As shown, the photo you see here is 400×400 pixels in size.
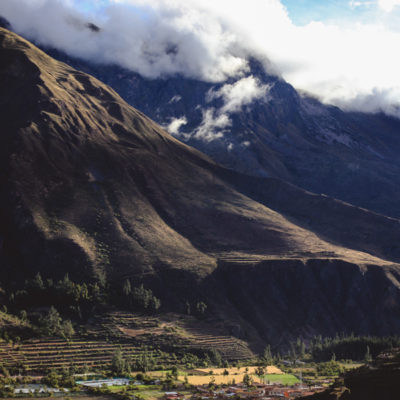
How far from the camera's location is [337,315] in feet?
632

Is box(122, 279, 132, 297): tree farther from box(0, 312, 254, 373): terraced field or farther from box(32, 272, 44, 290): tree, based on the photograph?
box(32, 272, 44, 290): tree

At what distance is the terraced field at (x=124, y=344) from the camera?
128 meters

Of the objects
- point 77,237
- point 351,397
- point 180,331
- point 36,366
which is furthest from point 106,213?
point 351,397

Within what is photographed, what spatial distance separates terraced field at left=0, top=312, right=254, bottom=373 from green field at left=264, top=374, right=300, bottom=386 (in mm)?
21642

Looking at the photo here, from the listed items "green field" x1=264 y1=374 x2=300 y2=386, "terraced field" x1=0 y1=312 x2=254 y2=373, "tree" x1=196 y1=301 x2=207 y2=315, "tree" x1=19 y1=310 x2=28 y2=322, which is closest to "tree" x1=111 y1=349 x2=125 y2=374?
"terraced field" x1=0 y1=312 x2=254 y2=373

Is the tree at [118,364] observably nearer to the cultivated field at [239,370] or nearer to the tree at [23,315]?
the cultivated field at [239,370]

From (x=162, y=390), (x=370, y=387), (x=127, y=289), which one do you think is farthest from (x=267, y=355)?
(x=370, y=387)

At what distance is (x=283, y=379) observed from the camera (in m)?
130

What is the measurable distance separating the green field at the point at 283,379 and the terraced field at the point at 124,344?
852 inches

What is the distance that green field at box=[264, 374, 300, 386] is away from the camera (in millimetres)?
126150

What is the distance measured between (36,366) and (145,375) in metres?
21.8

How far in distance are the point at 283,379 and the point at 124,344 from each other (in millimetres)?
37969

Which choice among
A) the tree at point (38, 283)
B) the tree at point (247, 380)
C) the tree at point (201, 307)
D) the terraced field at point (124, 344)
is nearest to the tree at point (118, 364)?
the terraced field at point (124, 344)

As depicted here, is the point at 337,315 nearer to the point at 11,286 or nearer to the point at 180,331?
the point at 180,331
